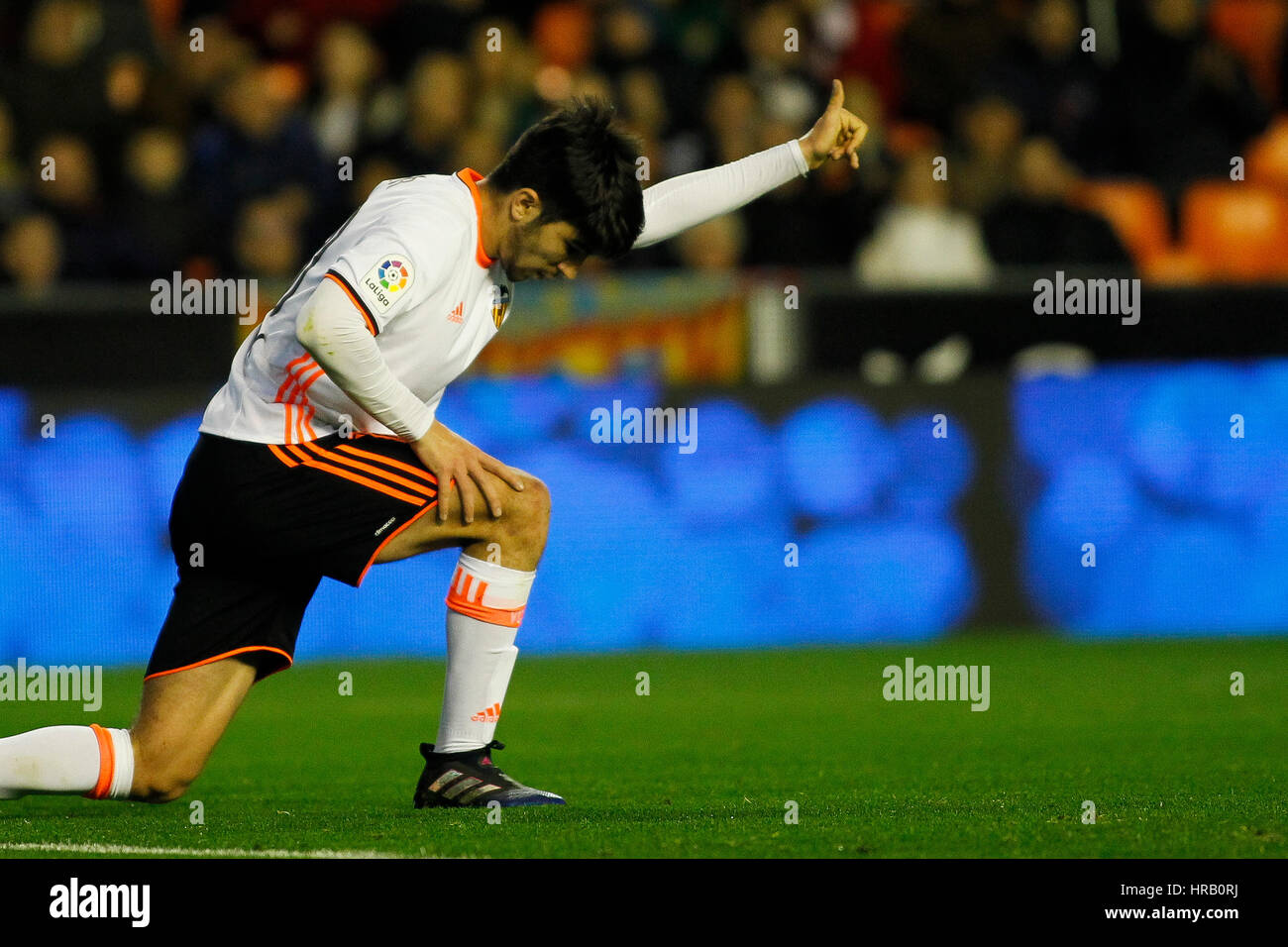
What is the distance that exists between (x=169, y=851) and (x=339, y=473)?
116 centimetres

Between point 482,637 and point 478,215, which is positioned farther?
point 482,637

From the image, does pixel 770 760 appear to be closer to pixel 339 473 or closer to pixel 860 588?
pixel 339 473

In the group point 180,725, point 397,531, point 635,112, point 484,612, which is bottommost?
point 180,725

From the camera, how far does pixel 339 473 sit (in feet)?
18.6

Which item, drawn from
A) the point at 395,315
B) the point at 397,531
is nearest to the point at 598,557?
the point at 397,531

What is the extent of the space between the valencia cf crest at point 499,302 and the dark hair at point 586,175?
32 cm

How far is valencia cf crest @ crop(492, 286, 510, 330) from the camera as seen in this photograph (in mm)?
5816

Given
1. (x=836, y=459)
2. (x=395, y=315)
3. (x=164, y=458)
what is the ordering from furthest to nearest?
(x=836, y=459), (x=164, y=458), (x=395, y=315)

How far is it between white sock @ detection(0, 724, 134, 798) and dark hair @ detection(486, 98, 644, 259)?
1.92 meters

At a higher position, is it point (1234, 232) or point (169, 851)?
point (1234, 232)

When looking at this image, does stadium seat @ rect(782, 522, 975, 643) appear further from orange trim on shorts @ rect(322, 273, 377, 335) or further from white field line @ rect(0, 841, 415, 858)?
white field line @ rect(0, 841, 415, 858)
